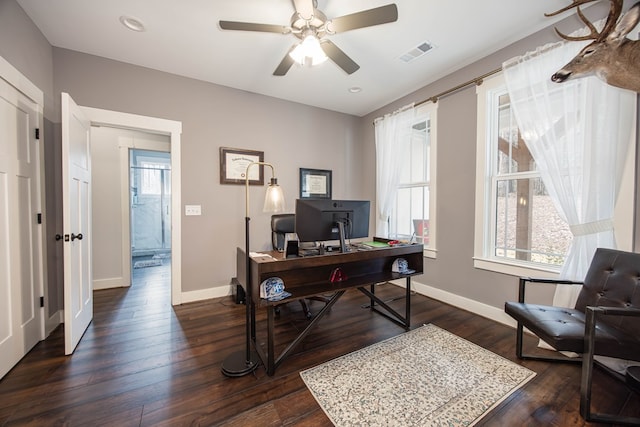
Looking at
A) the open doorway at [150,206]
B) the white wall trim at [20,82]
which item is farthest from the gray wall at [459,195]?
the open doorway at [150,206]

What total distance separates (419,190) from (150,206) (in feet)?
19.4

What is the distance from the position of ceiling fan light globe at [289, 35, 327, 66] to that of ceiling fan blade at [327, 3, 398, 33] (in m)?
0.14

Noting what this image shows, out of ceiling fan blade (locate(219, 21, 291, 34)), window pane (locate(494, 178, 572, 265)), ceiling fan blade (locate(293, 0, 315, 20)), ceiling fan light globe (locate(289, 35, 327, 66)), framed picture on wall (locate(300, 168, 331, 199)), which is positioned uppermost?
ceiling fan blade (locate(293, 0, 315, 20))

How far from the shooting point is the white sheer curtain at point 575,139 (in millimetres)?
1801

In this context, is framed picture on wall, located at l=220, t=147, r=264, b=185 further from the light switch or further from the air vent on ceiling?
the air vent on ceiling

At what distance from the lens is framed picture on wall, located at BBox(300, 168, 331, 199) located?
3.82 metres

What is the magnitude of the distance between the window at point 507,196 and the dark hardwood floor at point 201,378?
2.61 feet

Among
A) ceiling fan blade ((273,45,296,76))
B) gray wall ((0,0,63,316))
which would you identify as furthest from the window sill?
gray wall ((0,0,63,316))

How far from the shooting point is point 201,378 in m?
1.70

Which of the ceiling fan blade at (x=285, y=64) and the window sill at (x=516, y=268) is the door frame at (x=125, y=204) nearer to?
the ceiling fan blade at (x=285, y=64)

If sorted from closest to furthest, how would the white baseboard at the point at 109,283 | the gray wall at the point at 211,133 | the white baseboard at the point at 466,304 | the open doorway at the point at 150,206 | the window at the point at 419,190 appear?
the white baseboard at the point at 466,304
the gray wall at the point at 211,133
the window at the point at 419,190
the white baseboard at the point at 109,283
the open doorway at the point at 150,206

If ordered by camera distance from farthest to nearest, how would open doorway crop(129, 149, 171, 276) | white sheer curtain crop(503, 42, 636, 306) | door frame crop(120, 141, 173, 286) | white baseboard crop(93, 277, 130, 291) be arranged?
1. open doorway crop(129, 149, 171, 276)
2. door frame crop(120, 141, 173, 286)
3. white baseboard crop(93, 277, 130, 291)
4. white sheer curtain crop(503, 42, 636, 306)

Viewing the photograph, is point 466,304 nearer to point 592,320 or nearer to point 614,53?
point 592,320

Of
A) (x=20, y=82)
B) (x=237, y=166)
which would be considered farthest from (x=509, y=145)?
(x=20, y=82)
